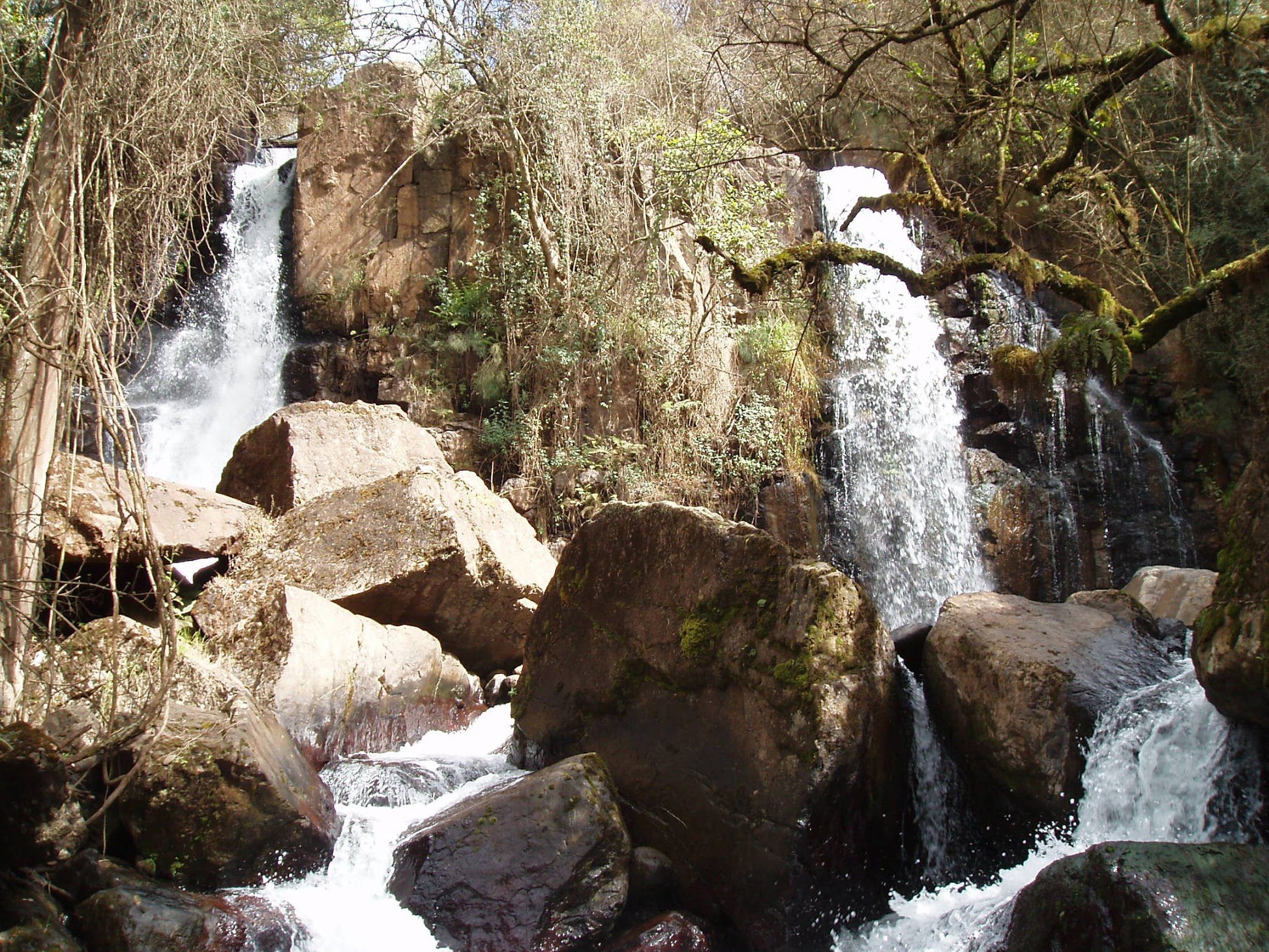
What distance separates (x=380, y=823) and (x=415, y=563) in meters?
2.33

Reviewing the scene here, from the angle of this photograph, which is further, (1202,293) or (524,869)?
(1202,293)

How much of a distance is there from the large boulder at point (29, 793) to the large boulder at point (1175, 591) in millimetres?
5867

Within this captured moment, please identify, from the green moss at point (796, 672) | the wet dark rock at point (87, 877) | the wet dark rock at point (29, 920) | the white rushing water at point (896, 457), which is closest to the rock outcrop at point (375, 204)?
the white rushing water at point (896, 457)

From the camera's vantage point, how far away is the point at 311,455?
7930mm

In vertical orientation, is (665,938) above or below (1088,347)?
below

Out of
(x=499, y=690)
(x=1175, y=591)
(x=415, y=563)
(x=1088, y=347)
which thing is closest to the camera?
(x=1088, y=347)

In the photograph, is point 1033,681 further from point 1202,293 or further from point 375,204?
point 375,204

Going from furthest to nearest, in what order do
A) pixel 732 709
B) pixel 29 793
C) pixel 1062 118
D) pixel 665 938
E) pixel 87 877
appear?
1. pixel 1062 118
2. pixel 732 709
3. pixel 665 938
4. pixel 87 877
5. pixel 29 793

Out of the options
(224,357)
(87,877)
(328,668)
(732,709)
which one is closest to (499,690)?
(328,668)

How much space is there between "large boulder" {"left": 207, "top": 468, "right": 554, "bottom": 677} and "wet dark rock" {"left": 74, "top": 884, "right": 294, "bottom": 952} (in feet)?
9.87

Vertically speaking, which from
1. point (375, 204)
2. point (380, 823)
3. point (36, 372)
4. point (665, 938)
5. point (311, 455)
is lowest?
point (665, 938)

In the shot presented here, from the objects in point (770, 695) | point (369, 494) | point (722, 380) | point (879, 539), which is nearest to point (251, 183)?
point (722, 380)

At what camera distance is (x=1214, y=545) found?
9.77 meters

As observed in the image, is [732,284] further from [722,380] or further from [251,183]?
[251,183]
